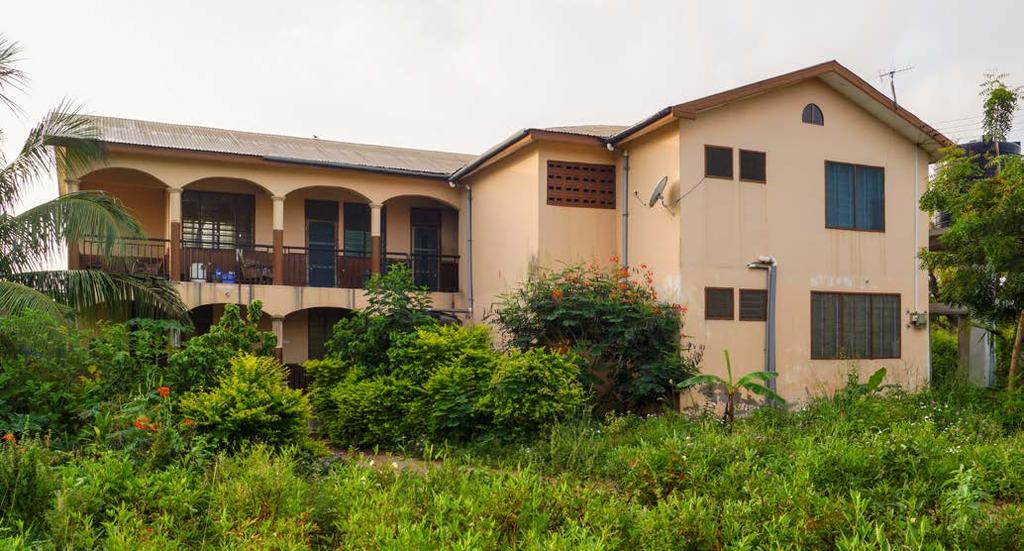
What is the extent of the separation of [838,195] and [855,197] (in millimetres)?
405

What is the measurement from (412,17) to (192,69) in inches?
170

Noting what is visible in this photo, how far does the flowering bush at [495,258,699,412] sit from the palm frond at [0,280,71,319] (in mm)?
6787

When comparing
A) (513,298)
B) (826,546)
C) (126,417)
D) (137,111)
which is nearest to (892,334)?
(513,298)

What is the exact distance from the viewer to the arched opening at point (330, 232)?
18.6 m

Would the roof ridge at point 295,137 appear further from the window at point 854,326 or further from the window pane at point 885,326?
the window pane at point 885,326

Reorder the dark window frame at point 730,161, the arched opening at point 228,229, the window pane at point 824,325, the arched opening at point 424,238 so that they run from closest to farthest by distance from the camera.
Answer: the dark window frame at point 730,161 < the window pane at point 824,325 < the arched opening at point 228,229 < the arched opening at point 424,238

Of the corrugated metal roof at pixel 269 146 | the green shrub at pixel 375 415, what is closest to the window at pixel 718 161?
the green shrub at pixel 375 415

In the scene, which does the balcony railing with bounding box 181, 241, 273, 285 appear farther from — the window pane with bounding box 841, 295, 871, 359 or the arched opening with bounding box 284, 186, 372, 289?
the window pane with bounding box 841, 295, 871, 359

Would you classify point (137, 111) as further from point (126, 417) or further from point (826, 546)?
point (826, 546)

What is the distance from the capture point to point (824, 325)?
48.6 ft

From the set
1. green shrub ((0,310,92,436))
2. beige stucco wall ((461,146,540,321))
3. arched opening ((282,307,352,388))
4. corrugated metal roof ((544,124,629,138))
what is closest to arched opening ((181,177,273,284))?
arched opening ((282,307,352,388))

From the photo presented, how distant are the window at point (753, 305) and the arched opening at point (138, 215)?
1079 cm

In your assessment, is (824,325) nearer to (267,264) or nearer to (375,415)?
(375,415)

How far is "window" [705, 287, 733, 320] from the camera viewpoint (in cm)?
1401
